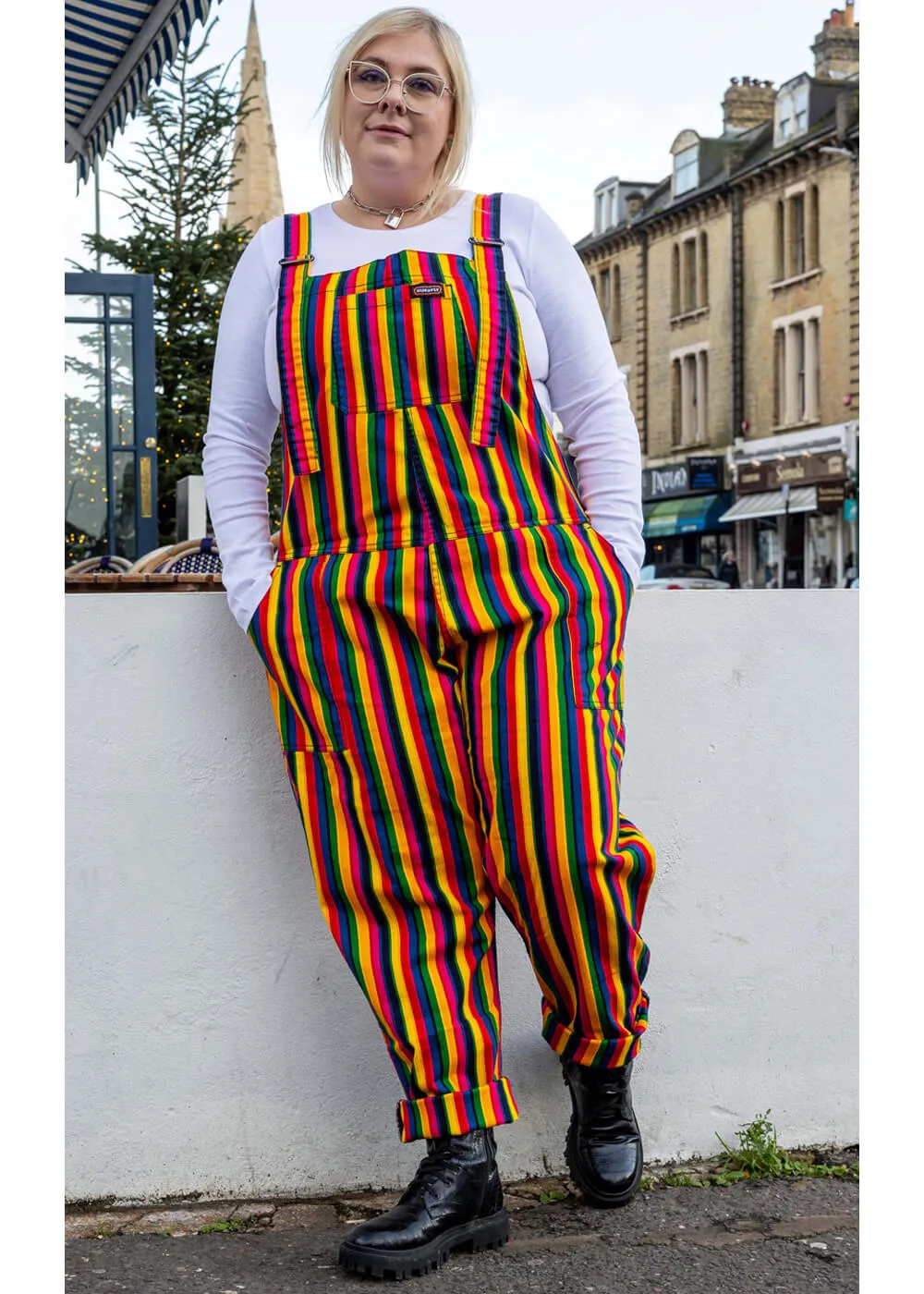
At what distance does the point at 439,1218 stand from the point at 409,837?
561mm

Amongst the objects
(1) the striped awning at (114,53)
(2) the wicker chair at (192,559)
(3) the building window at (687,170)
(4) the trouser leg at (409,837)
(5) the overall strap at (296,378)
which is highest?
(3) the building window at (687,170)

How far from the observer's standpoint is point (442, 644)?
7.14 feet

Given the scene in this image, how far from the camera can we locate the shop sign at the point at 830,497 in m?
28.6

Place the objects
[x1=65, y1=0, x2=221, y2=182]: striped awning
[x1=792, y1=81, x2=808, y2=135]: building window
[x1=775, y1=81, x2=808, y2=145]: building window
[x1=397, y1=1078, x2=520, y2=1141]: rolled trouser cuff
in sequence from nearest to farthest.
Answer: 1. [x1=397, y1=1078, x2=520, y2=1141]: rolled trouser cuff
2. [x1=65, y1=0, x2=221, y2=182]: striped awning
3. [x1=792, y1=81, x2=808, y2=135]: building window
4. [x1=775, y1=81, x2=808, y2=145]: building window

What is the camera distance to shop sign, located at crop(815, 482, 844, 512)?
93.9ft

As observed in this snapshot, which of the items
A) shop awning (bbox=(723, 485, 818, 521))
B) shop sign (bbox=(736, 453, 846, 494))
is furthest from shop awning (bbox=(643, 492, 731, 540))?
shop sign (bbox=(736, 453, 846, 494))

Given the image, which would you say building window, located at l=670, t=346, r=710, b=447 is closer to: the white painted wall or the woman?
the white painted wall

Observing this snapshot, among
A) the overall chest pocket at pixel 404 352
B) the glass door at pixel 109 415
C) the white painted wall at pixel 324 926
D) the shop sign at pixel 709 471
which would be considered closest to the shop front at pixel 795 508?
the shop sign at pixel 709 471

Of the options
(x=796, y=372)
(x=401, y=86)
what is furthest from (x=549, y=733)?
(x=796, y=372)

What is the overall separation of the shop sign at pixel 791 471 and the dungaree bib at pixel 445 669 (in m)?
27.9

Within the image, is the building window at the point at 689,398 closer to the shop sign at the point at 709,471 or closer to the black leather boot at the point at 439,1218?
the shop sign at the point at 709,471

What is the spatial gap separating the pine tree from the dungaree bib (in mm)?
7195

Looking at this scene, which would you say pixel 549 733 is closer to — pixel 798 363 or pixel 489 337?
pixel 489 337

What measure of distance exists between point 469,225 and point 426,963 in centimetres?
116
